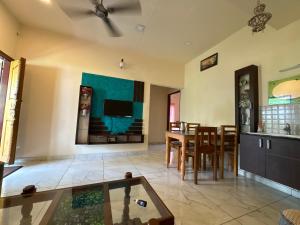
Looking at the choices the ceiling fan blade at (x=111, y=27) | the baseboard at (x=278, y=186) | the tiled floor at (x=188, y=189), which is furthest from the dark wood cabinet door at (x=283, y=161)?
the ceiling fan blade at (x=111, y=27)

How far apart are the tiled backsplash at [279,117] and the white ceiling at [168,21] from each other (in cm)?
140

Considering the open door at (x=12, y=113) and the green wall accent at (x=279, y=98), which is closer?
the green wall accent at (x=279, y=98)

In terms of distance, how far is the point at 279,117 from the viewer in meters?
2.48

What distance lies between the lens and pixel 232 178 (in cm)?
271

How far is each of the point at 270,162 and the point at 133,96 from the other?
11.5 ft

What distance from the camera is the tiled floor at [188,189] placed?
5.27 ft

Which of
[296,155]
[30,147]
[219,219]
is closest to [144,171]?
[219,219]

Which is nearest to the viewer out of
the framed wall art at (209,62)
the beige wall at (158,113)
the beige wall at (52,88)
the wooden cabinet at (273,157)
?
the wooden cabinet at (273,157)

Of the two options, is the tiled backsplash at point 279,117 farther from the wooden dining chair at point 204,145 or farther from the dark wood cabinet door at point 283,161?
the wooden dining chair at point 204,145

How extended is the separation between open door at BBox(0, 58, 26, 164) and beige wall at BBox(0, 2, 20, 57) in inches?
11.7

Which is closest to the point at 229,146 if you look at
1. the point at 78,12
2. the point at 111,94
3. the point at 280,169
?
the point at 280,169

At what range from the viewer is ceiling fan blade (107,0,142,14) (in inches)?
79.5

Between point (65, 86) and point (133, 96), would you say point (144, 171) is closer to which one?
point (133, 96)

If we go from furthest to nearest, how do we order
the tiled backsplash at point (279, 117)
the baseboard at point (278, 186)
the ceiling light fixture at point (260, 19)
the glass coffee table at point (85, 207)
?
the tiled backsplash at point (279, 117)
the baseboard at point (278, 186)
the ceiling light fixture at point (260, 19)
the glass coffee table at point (85, 207)
